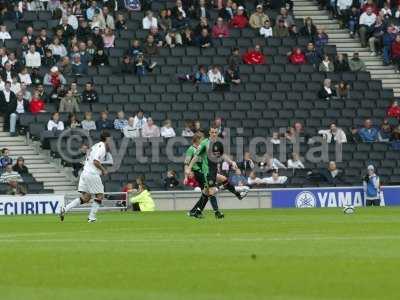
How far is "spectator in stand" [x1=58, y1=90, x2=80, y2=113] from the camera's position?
45250 millimetres

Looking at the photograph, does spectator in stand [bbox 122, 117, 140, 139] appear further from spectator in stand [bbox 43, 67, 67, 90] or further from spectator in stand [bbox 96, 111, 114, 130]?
spectator in stand [bbox 43, 67, 67, 90]

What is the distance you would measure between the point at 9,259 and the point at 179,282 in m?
4.39

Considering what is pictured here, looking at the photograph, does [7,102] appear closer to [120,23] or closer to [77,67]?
[77,67]

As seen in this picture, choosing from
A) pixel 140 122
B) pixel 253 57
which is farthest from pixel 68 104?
pixel 253 57

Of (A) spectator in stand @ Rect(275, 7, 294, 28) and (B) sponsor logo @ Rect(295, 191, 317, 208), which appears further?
(A) spectator in stand @ Rect(275, 7, 294, 28)

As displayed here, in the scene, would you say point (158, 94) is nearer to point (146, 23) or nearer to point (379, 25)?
point (146, 23)

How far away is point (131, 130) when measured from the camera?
150ft

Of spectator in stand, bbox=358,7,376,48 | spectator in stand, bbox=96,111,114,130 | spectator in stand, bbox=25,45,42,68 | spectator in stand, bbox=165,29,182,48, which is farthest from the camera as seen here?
spectator in stand, bbox=358,7,376,48

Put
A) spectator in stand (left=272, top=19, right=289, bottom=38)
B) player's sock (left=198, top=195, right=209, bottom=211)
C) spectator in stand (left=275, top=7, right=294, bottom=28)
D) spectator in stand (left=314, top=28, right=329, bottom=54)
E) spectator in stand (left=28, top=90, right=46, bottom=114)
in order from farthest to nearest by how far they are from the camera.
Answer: spectator in stand (left=314, top=28, right=329, bottom=54) → spectator in stand (left=275, top=7, right=294, bottom=28) → spectator in stand (left=272, top=19, right=289, bottom=38) → spectator in stand (left=28, top=90, right=46, bottom=114) → player's sock (left=198, top=195, right=209, bottom=211)

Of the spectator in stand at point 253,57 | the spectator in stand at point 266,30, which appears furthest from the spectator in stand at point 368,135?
the spectator in stand at point 266,30

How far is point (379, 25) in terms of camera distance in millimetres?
53688

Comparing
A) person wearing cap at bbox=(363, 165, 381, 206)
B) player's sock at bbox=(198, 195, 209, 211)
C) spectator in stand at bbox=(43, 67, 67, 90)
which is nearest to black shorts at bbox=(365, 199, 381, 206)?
person wearing cap at bbox=(363, 165, 381, 206)

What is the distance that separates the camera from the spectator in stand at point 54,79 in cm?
4566

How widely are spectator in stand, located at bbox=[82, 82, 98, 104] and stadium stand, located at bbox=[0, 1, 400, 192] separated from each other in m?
0.20
